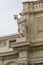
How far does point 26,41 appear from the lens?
77.9 feet

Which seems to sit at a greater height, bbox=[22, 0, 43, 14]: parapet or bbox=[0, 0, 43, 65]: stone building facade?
bbox=[22, 0, 43, 14]: parapet

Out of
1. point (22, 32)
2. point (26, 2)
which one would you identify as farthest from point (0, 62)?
point (26, 2)

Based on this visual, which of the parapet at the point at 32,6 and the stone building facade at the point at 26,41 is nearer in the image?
the stone building facade at the point at 26,41

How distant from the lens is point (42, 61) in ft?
77.7

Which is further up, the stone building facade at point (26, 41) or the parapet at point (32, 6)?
the parapet at point (32, 6)

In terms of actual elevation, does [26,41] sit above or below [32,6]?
below

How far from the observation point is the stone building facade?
23969 mm

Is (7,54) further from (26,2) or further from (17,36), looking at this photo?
(26,2)

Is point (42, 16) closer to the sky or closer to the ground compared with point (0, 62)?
closer to the sky

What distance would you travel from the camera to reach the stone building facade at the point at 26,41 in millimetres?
23969

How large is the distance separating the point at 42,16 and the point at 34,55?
2518 mm

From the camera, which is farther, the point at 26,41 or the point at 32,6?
the point at 32,6

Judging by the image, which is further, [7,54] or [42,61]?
[7,54]

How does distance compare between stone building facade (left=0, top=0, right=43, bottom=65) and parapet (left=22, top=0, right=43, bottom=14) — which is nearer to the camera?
stone building facade (left=0, top=0, right=43, bottom=65)
